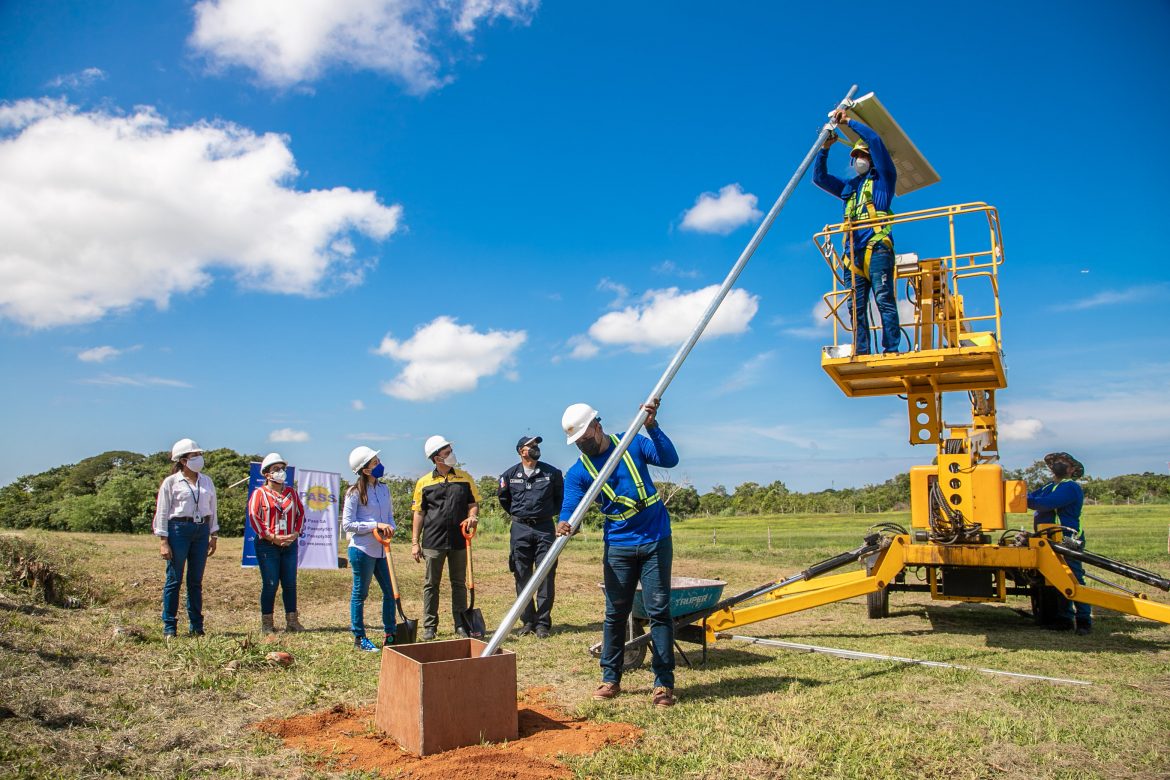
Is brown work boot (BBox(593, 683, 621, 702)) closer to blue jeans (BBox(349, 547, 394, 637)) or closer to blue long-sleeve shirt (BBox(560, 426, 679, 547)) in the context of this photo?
blue long-sleeve shirt (BBox(560, 426, 679, 547))

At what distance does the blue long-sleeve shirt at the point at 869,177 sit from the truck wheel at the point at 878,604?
4377 millimetres

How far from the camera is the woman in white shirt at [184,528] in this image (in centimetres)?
779

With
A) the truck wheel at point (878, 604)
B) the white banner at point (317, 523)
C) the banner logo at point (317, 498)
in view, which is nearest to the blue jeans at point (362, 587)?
the truck wheel at point (878, 604)

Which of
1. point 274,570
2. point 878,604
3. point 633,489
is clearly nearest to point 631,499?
point 633,489

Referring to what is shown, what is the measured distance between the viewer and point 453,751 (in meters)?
4.57

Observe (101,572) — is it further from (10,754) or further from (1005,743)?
(1005,743)

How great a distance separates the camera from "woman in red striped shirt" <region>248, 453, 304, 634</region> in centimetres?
803

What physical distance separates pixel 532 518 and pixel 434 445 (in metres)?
1.38

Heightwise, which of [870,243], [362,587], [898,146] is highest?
[898,146]

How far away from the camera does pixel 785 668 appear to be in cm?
690

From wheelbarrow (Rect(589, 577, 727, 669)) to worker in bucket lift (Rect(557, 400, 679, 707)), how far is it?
62 centimetres

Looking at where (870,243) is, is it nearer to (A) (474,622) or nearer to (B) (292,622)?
(A) (474,622)

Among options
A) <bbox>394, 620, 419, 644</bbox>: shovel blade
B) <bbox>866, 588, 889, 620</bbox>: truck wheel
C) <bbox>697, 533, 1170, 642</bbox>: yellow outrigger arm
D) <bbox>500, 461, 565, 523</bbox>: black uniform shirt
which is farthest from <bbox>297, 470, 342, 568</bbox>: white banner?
<bbox>866, 588, 889, 620</bbox>: truck wheel

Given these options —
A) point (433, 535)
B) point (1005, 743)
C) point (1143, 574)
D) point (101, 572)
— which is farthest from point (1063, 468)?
A: point (101, 572)
